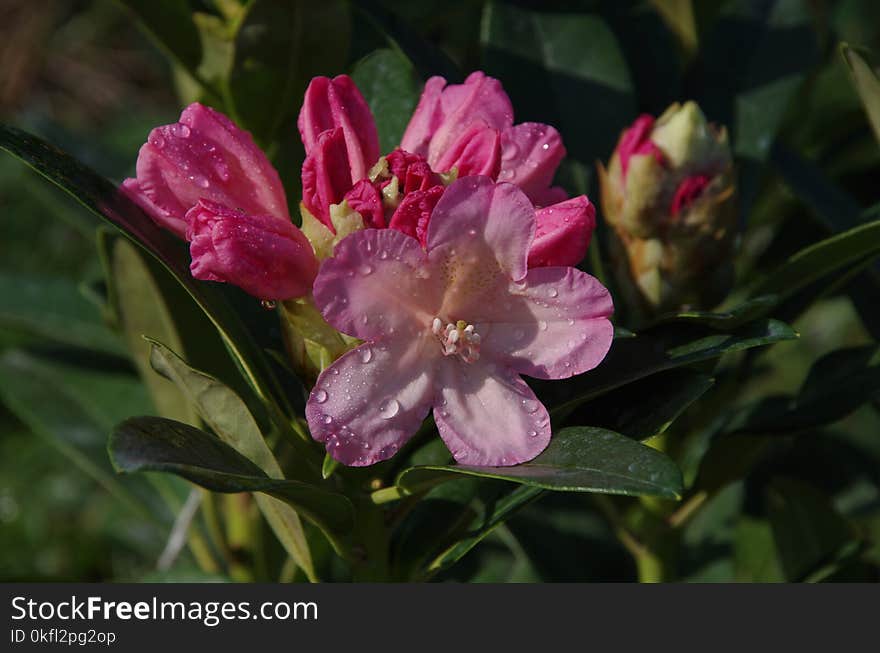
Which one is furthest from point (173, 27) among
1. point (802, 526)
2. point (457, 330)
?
point (802, 526)

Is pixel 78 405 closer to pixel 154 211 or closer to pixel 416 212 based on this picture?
pixel 154 211

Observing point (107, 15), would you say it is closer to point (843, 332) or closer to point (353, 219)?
point (843, 332)

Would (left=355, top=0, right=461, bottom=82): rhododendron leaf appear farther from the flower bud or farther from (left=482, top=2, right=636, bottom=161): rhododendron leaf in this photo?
the flower bud

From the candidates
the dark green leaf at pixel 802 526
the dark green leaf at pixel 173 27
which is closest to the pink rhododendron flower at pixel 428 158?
the dark green leaf at pixel 173 27

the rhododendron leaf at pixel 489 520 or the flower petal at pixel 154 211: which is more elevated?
the flower petal at pixel 154 211

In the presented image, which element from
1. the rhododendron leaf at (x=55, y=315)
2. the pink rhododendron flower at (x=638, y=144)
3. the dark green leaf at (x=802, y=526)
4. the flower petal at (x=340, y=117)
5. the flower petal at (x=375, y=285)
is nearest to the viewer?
the flower petal at (x=375, y=285)

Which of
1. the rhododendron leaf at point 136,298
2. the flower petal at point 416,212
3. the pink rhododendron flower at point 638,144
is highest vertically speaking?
the pink rhododendron flower at point 638,144

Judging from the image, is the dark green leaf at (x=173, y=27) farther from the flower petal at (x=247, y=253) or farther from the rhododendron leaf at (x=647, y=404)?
the rhododendron leaf at (x=647, y=404)

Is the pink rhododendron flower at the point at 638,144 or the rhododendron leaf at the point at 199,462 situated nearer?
the rhododendron leaf at the point at 199,462

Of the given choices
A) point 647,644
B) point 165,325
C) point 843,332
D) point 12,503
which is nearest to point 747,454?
point 647,644
